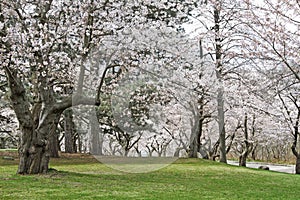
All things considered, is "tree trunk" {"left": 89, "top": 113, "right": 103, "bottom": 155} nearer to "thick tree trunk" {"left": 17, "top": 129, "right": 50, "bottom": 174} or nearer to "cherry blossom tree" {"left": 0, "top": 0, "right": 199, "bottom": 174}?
"cherry blossom tree" {"left": 0, "top": 0, "right": 199, "bottom": 174}

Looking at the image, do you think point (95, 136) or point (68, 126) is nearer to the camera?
point (95, 136)

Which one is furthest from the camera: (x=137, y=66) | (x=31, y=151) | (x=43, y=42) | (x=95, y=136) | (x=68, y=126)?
(x=68, y=126)

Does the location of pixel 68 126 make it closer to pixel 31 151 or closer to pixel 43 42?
pixel 31 151

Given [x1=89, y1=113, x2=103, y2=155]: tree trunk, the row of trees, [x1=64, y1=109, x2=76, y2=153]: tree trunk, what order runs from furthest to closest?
[x1=89, y1=113, x2=103, y2=155]: tree trunk, [x1=64, y1=109, x2=76, y2=153]: tree trunk, the row of trees

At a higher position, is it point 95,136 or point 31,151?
point 95,136

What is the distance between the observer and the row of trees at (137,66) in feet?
31.0

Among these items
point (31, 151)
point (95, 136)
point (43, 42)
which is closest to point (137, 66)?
point (43, 42)

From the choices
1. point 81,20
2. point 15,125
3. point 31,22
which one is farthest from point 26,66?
point 15,125

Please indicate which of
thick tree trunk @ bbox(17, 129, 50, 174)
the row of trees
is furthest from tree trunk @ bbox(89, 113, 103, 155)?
thick tree trunk @ bbox(17, 129, 50, 174)

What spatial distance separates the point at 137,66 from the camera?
1202 centimetres

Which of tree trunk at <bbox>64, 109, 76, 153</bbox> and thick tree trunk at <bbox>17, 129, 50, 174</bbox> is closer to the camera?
thick tree trunk at <bbox>17, 129, 50, 174</bbox>

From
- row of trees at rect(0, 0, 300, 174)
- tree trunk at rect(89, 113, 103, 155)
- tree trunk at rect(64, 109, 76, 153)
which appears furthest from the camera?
tree trunk at rect(89, 113, 103, 155)

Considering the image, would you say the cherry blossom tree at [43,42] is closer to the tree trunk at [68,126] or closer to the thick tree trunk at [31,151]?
the thick tree trunk at [31,151]

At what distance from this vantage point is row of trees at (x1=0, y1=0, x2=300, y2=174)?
945 centimetres
